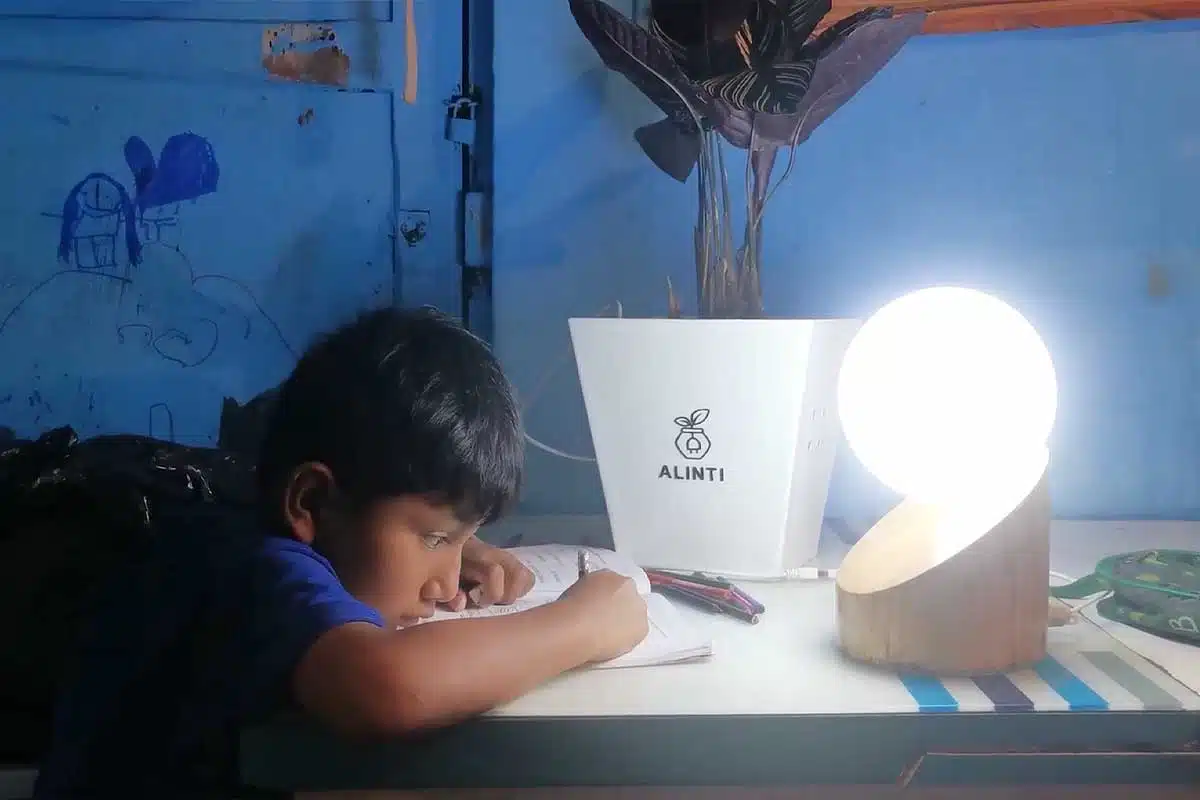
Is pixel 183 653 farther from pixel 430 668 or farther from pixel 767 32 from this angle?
pixel 767 32

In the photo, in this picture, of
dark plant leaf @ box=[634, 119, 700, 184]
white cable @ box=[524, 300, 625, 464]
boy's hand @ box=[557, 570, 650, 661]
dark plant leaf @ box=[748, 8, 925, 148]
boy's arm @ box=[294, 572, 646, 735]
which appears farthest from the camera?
white cable @ box=[524, 300, 625, 464]

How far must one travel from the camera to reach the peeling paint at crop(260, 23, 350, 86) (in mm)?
1177

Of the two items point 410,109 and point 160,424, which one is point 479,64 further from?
point 160,424

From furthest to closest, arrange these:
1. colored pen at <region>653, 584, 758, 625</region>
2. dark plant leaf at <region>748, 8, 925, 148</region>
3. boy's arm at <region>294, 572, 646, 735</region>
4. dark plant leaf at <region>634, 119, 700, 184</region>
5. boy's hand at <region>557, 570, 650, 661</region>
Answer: dark plant leaf at <region>634, 119, 700, 184</region>, dark plant leaf at <region>748, 8, 925, 148</region>, colored pen at <region>653, 584, 758, 625</region>, boy's hand at <region>557, 570, 650, 661</region>, boy's arm at <region>294, 572, 646, 735</region>

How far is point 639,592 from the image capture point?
79 cm

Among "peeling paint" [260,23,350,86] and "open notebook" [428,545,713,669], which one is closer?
"open notebook" [428,545,713,669]

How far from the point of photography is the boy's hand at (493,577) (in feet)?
2.65

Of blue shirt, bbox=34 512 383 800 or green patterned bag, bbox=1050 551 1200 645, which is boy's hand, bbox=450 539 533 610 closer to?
blue shirt, bbox=34 512 383 800

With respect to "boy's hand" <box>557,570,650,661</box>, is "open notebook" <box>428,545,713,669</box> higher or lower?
lower

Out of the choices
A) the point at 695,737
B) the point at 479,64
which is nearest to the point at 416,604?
the point at 695,737

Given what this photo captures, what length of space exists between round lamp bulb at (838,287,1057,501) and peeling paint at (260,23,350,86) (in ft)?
2.44

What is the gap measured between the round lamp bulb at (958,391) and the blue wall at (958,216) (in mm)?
439

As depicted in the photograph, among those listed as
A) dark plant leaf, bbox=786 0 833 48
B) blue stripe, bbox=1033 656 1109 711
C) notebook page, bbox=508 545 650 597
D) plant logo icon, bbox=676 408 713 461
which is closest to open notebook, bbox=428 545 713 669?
notebook page, bbox=508 545 650 597

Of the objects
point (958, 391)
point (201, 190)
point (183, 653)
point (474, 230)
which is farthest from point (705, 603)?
point (201, 190)
